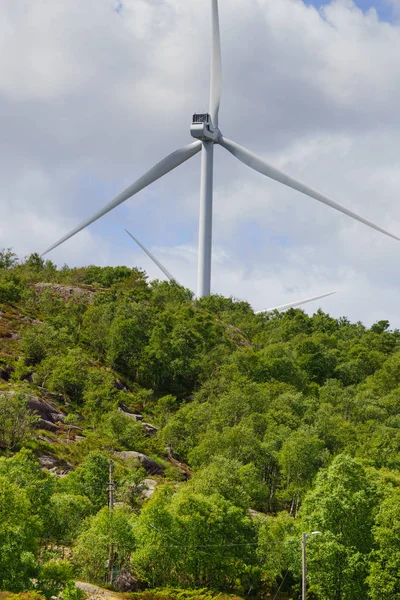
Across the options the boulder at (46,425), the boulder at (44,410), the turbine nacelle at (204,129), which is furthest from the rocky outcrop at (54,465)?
the turbine nacelle at (204,129)

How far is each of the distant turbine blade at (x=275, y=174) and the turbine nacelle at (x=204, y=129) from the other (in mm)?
1288

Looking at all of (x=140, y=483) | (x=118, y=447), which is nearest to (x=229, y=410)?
(x=118, y=447)

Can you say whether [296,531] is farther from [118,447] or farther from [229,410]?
[229,410]

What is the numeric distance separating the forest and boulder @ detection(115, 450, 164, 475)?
0.21 metres

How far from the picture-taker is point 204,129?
11100 cm

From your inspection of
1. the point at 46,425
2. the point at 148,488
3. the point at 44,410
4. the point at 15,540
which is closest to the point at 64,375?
the point at 44,410

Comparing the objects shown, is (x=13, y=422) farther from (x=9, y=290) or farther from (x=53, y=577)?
(x=9, y=290)

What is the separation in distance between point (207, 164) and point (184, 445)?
1524 inches

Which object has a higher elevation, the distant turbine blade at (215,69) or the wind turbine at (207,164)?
the distant turbine blade at (215,69)

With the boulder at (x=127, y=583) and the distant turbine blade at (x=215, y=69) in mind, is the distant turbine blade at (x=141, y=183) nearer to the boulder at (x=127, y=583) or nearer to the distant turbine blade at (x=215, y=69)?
the distant turbine blade at (x=215, y=69)

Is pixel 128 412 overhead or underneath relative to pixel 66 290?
underneath

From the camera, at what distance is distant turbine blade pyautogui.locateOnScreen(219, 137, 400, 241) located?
90.6 meters

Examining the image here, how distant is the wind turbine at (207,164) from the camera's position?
102250 millimetres

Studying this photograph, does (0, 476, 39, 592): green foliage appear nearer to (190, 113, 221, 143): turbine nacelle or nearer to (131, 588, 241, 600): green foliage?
(131, 588, 241, 600): green foliage
